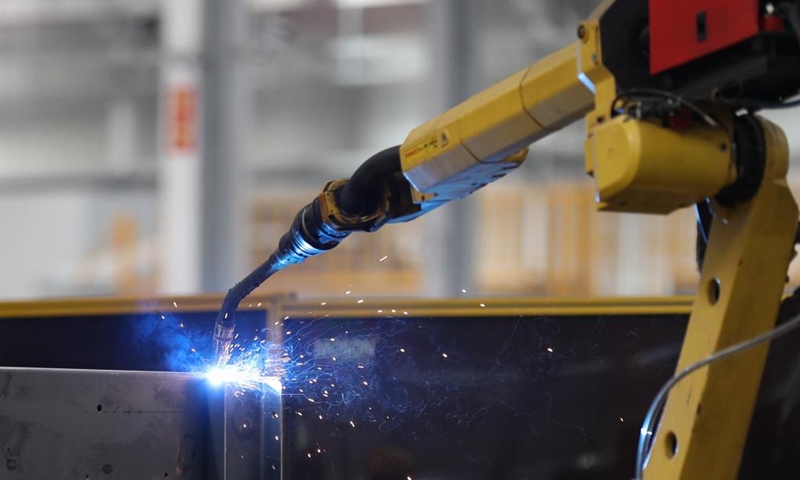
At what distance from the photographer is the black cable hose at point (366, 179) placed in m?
1.05

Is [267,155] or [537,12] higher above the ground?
[537,12]

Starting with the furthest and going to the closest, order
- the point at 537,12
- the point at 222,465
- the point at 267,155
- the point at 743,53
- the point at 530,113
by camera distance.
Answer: the point at 267,155, the point at 537,12, the point at 222,465, the point at 530,113, the point at 743,53

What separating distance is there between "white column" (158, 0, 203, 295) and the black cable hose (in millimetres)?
3088

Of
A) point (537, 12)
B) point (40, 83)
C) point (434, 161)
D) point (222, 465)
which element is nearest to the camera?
point (434, 161)

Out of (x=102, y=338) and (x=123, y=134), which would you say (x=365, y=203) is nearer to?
(x=102, y=338)

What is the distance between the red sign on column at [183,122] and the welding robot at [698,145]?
3289 millimetres

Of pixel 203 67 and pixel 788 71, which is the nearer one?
pixel 788 71

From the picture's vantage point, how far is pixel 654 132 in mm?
734

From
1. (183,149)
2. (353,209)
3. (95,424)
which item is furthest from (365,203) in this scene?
(183,149)

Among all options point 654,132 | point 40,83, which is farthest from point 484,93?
point 40,83

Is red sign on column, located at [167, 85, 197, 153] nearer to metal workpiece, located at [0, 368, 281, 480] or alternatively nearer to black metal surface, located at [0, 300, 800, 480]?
black metal surface, located at [0, 300, 800, 480]

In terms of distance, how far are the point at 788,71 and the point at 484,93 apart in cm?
32

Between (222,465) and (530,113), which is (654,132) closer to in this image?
(530,113)

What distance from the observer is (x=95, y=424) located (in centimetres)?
100
